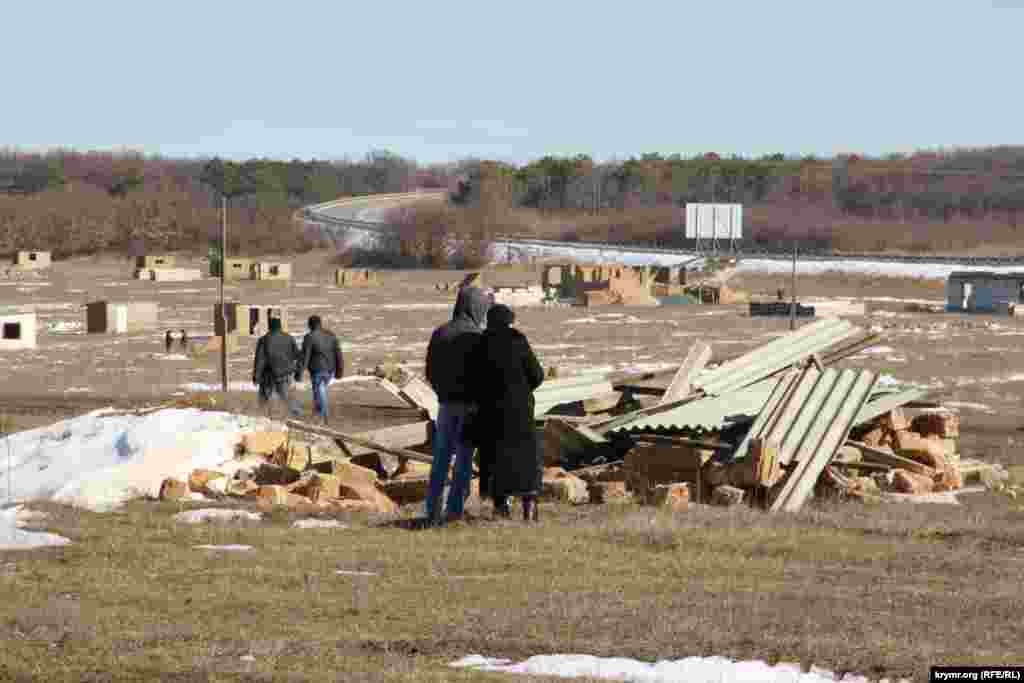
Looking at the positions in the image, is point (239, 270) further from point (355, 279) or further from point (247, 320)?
point (247, 320)

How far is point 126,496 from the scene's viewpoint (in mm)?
15391

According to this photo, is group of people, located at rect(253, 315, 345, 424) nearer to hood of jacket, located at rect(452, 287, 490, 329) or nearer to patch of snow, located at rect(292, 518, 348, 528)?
patch of snow, located at rect(292, 518, 348, 528)

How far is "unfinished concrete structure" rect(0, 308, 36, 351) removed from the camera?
48.8m

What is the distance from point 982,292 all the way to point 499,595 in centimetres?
6155

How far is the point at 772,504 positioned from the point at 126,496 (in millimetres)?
5139

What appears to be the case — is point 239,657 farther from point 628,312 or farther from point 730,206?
point 730,206

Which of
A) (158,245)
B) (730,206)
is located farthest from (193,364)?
(158,245)

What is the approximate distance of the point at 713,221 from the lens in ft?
357

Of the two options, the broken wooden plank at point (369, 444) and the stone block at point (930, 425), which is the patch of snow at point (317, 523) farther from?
the stone block at point (930, 425)

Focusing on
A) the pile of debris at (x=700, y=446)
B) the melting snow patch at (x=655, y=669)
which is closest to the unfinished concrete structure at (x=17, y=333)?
the pile of debris at (x=700, y=446)

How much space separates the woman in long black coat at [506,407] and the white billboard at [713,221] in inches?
3796

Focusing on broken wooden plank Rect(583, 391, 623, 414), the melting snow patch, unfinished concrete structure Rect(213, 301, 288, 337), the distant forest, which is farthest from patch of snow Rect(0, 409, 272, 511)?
the distant forest

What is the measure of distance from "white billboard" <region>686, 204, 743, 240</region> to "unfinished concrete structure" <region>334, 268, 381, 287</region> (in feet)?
87.5

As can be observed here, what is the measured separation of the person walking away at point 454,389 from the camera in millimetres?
12672
